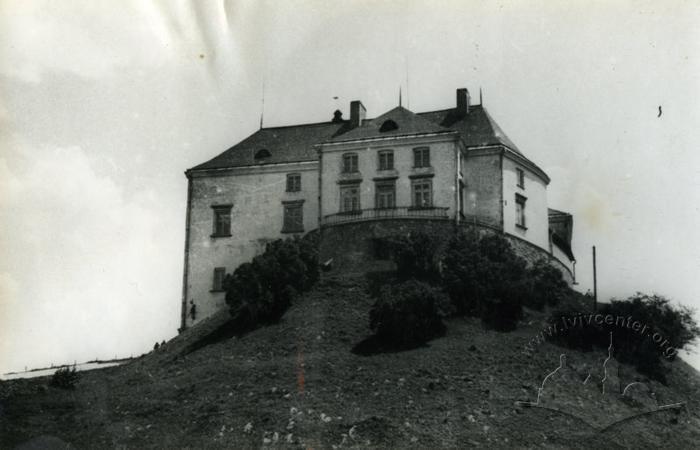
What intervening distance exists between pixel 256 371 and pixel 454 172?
48.5ft

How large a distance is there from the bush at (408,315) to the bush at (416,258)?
309 centimetres

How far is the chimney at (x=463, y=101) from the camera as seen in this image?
4588cm

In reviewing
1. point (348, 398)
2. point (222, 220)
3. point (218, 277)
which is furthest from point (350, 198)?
point (348, 398)

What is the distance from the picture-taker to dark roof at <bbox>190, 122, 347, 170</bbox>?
45.6 metres

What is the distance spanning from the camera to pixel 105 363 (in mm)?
39500

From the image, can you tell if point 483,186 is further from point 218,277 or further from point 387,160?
point 218,277

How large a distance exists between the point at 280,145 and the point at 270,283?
39.4ft

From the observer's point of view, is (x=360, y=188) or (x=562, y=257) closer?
(x=360, y=188)

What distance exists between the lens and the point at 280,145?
154 ft

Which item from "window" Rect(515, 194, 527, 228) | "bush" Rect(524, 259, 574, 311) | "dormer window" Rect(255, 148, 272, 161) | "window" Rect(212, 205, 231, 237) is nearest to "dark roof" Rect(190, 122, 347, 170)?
"dormer window" Rect(255, 148, 272, 161)

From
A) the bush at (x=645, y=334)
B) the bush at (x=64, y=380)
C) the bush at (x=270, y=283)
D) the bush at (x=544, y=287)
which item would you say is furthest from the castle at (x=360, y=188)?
the bush at (x=64, y=380)

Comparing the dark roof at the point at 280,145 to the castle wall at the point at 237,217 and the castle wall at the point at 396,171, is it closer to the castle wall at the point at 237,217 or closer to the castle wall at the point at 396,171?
the castle wall at the point at 237,217

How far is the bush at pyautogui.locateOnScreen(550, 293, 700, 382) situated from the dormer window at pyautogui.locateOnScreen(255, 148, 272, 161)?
762 inches

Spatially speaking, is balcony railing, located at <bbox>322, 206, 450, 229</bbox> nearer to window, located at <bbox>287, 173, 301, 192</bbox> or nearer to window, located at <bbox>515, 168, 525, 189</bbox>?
window, located at <bbox>287, 173, 301, 192</bbox>
